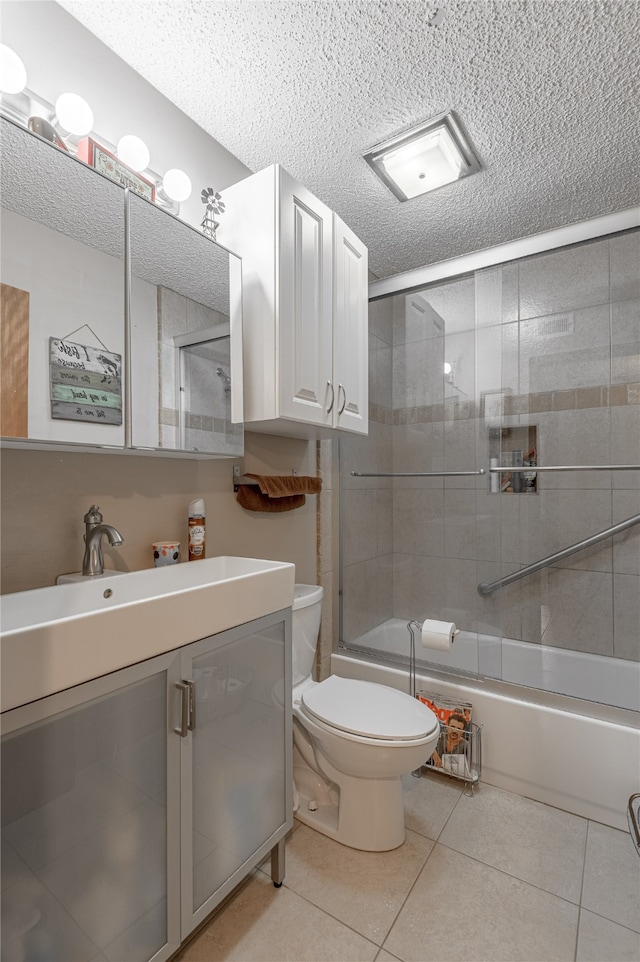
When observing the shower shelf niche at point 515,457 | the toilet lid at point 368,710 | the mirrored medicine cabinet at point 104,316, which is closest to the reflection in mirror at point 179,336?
the mirrored medicine cabinet at point 104,316

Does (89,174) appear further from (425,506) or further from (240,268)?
(425,506)

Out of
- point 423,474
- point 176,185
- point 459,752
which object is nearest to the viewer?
point 176,185

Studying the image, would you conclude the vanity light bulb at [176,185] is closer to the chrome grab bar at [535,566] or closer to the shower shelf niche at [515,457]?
the shower shelf niche at [515,457]

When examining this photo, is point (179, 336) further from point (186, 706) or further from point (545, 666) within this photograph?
point (545, 666)

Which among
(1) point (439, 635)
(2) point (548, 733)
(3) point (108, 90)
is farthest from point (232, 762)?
(3) point (108, 90)

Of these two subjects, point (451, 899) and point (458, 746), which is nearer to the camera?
point (451, 899)

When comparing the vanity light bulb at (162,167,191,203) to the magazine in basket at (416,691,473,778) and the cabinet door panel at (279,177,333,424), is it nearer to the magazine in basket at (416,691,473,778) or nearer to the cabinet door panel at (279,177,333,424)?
the cabinet door panel at (279,177,333,424)

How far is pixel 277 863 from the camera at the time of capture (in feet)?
4.69

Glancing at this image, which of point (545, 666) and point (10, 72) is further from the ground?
point (10, 72)

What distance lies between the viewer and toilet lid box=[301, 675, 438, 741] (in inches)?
60.1

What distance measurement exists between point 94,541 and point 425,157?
167 centimetres

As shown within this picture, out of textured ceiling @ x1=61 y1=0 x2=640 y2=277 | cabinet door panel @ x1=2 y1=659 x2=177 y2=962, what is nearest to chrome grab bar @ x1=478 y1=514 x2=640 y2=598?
textured ceiling @ x1=61 y1=0 x2=640 y2=277

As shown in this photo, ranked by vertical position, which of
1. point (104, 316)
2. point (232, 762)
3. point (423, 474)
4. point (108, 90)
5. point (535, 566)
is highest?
point (108, 90)

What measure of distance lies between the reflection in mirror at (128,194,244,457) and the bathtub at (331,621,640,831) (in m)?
1.41
